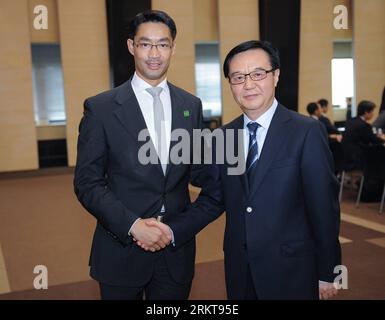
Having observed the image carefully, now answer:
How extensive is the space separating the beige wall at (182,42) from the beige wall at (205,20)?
0.32m

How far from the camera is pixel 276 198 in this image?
169cm

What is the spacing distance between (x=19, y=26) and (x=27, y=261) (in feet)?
21.2

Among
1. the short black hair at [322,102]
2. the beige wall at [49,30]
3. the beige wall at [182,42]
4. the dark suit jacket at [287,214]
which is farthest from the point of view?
the beige wall at [182,42]

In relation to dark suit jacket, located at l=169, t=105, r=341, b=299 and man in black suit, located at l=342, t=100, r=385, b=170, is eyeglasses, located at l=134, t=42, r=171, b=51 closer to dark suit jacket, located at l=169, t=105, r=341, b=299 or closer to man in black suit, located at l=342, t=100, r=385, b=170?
dark suit jacket, located at l=169, t=105, r=341, b=299

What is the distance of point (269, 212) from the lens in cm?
169

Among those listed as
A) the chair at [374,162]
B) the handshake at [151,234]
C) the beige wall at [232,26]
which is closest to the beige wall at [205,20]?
the beige wall at [232,26]

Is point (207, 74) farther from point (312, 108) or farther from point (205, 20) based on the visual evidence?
point (312, 108)

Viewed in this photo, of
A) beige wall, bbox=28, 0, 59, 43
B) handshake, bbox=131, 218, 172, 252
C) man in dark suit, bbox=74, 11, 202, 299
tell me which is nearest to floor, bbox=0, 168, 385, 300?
man in dark suit, bbox=74, 11, 202, 299

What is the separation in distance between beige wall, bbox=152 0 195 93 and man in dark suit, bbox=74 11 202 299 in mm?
8596

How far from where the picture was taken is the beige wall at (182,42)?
33.8 ft

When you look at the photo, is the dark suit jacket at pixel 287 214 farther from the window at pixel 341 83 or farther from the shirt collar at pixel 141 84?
the window at pixel 341 83

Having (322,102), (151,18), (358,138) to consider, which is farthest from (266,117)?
(322,102)
